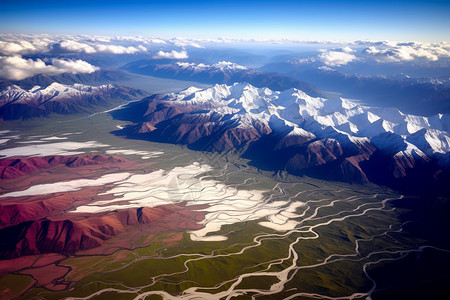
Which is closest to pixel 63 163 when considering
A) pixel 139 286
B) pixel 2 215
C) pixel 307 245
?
pixel 2 215

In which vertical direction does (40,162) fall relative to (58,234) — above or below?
below

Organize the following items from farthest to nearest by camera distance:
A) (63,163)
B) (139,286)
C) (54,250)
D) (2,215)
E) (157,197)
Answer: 1. (63,163)
2. (157,197)
3. (2,215)
4. (54,250)
5. (139,286)

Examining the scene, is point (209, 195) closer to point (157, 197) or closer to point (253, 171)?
point (157, 197)

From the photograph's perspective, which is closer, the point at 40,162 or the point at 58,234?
the point at 58,234

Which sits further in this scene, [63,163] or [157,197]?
[63,163]

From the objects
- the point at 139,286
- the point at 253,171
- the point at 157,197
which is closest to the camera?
the point at 139,286

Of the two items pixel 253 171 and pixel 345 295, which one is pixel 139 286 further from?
pixel 253 171

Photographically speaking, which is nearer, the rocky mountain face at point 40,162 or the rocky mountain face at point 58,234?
the rocky mountain face at point 58,234

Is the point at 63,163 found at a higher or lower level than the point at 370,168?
lower

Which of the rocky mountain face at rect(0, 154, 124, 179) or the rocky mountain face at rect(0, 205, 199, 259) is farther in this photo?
the rocky mountain face at rect(0, 154, 124, 179)
